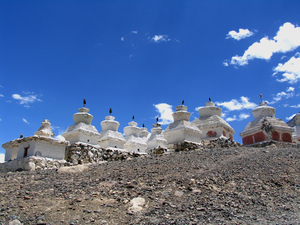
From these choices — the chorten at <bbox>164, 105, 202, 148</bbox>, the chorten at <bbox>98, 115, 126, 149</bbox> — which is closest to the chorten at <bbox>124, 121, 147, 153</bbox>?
the chorten at <bbox>98, 115, 126, 149</bbox>

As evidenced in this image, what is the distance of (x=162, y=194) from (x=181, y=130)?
10076 millimetres

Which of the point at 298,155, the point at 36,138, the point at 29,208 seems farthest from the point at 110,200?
the point at 298,155

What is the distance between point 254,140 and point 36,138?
17418 millimetres

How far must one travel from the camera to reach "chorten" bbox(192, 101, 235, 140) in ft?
69.2

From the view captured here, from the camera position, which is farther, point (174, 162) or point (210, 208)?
point (174, 162)

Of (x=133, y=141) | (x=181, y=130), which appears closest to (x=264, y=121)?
(x=181, y=130)

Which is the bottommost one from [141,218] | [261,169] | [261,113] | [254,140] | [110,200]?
[141,218]

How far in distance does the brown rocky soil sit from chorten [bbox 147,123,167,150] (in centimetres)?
1289

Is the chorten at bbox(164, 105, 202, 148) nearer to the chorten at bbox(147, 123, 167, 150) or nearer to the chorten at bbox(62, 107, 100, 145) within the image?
the chorten at bbox(62, 107, 100, 145)

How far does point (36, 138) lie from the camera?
12914 millimetres

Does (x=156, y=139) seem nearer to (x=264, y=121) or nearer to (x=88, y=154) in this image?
(x=88, y=154)

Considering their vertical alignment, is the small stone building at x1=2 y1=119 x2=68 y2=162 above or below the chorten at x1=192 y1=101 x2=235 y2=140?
below

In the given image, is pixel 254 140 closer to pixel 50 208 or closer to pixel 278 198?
pixel 278 198

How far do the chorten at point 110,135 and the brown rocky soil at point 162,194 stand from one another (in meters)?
9.71
